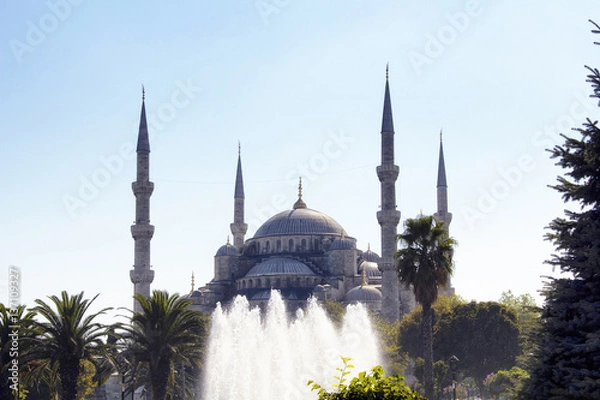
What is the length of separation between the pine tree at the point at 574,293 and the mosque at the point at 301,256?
4451 centimetres

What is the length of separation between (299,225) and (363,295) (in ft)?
52.0

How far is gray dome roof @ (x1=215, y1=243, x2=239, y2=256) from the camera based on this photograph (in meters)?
84.2

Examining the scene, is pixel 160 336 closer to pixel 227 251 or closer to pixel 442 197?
pixel 442 197

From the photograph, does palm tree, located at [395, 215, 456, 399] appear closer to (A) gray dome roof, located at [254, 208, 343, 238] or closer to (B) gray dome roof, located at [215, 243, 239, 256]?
(B) gray dome roof, located at [215, 243, 239, 256]

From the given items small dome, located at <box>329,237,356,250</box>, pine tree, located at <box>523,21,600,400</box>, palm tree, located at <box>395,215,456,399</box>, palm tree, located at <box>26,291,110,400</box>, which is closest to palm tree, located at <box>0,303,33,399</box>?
A: palm tree, located at <box>26,291,110,400</box>

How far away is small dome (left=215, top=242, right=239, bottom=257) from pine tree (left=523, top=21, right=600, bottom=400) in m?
67.3

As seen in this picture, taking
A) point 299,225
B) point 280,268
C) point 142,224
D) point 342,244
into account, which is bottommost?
point 280,268

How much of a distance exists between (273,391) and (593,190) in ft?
69.2

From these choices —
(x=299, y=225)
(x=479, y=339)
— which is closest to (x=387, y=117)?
(x=479, y=339)

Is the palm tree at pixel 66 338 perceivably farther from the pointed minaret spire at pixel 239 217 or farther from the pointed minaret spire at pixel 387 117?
the pointed minaret spire at pixel 239 217

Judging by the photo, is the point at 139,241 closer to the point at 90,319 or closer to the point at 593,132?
the point at 90,319

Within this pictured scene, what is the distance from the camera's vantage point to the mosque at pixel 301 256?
64.1 m

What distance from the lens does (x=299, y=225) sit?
88.6m

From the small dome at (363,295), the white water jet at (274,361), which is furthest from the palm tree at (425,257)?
the small dome at (363,295)
